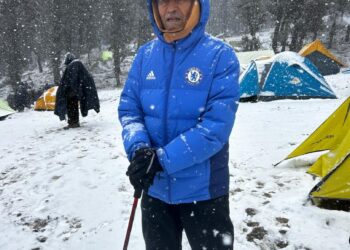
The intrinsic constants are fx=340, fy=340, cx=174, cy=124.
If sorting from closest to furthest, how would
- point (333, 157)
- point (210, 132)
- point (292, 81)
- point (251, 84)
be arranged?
point (210, 132) → point (333, 157) → point (292, 81) → point (251, 84)

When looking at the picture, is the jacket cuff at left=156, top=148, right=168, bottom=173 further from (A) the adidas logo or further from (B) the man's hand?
(A) the adidas logo

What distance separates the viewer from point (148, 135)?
2.28 m

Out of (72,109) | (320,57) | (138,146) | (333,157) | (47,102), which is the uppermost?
(138,146)

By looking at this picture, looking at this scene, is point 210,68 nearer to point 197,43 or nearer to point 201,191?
point 197,43

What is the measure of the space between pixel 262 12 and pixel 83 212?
3496cm

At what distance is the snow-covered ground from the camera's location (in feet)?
11.8

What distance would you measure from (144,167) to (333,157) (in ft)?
10.7

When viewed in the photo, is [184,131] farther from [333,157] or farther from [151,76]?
[333,157]

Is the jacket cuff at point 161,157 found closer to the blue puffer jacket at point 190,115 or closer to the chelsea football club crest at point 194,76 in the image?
the blue puffer jacket at point 190,115

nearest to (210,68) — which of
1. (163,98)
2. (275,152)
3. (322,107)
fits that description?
(163,98)

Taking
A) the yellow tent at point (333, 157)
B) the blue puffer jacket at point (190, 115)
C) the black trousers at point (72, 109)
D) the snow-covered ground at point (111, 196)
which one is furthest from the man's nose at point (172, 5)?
the black trousers at point (72, 109)

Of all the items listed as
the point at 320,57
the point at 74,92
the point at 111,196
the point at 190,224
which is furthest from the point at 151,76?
the point at 320,57

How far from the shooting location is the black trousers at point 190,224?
215cm

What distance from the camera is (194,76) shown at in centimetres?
211
